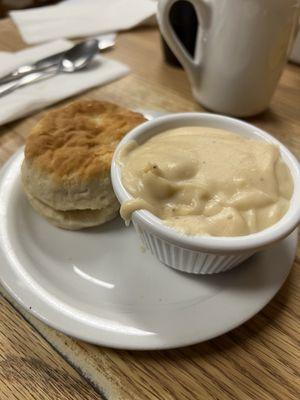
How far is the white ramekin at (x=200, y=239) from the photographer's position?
23.0 inches

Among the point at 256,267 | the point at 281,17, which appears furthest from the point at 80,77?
the point at 256,267

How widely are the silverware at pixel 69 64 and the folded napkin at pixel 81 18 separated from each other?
208 mm

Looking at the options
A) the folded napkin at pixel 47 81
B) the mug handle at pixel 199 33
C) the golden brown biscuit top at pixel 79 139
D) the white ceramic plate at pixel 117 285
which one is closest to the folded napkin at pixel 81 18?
the folded napkin at pixel 47 81

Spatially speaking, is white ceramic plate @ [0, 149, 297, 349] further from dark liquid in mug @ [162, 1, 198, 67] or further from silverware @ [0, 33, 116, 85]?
dark liquid in mug @ [162, 1, 198, 67]

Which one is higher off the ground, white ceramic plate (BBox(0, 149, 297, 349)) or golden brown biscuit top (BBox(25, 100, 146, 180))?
golden brown biscuit top (BBox(25, 100, 146, 180))

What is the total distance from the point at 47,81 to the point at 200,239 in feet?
2.89

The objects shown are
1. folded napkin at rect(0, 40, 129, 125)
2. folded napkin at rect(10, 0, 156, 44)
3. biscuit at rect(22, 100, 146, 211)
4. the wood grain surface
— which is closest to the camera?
the wood grain surface

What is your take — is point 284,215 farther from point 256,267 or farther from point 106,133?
point 106,133

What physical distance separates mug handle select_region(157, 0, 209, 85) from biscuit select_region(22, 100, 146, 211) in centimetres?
34

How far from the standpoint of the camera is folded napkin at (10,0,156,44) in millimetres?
1538

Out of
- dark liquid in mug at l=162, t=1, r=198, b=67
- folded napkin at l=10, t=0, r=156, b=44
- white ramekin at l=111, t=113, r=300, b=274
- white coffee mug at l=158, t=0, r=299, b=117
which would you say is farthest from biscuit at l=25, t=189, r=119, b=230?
folded napkin at l=10, t=0, r=156, b=44

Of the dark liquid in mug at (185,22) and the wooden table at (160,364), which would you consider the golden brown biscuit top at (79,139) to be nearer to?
the wooden table at (160,364)

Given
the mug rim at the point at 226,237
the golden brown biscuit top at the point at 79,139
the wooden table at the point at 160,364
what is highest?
the golden brown biscuit top at the point at 79,139

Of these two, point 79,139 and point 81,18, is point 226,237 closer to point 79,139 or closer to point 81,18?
point 79,139
